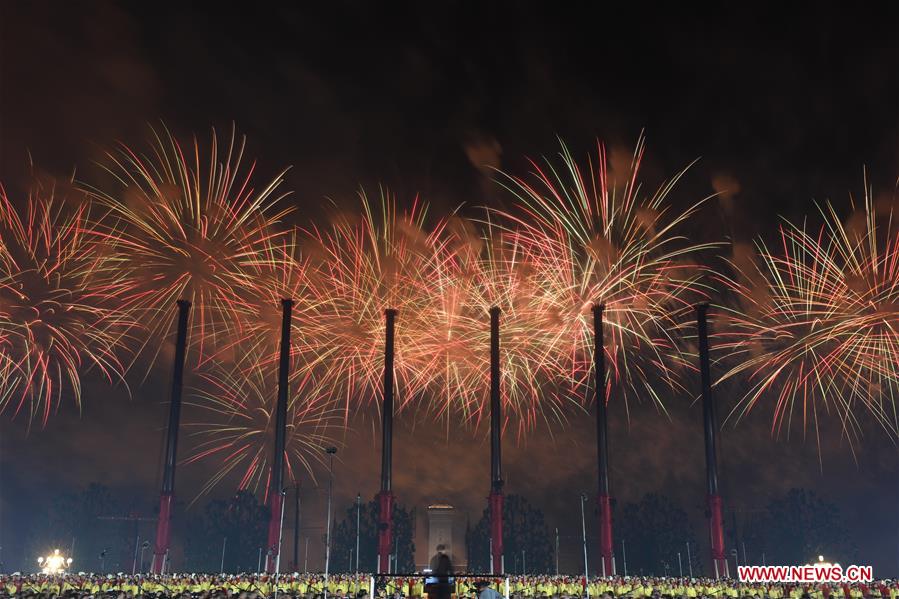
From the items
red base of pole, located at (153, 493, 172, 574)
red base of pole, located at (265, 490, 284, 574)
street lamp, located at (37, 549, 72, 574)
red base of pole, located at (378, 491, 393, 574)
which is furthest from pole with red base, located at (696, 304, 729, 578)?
street lamp, located at (37, 549, 72, 574)

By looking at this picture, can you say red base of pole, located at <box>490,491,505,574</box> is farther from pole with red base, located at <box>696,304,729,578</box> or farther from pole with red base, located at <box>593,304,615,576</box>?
pole with red base, located at <box>696,304,729,578</box>

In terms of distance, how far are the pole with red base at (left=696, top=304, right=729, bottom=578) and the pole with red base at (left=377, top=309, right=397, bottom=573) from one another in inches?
812

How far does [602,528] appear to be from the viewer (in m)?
50.0

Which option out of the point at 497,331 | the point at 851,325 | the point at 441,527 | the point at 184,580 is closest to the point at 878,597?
the point at 851,325

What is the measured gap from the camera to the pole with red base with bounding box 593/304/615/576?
164ft

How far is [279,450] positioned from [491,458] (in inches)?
559

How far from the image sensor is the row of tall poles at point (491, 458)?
49688 mm

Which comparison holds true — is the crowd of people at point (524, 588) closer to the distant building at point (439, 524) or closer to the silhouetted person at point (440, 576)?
the silhouetted person at point (440, 576)

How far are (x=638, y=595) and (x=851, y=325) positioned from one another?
65.5 feet

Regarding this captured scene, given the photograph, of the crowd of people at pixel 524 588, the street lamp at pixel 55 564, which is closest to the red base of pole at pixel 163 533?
the crowd of people at pixel 524 588

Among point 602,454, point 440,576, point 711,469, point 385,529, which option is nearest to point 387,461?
point 385,529

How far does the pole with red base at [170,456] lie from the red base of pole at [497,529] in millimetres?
20769

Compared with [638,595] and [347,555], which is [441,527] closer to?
[347,555]

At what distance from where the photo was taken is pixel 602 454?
52312mm
